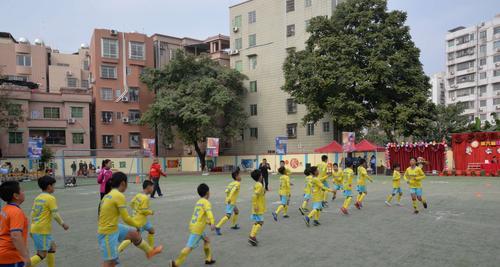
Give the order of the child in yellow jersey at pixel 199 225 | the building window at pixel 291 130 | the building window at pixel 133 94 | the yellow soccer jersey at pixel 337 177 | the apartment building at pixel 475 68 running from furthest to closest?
the apartment building at pixel 475 68
the building window at pixel 133 94
the building window at pixel 291 130
the yellow soccer jersey at pixel 337 177
the child in yellow jersey at pixel 199 225

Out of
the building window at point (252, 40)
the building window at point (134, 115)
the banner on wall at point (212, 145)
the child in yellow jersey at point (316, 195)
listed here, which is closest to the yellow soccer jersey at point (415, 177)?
the child in yellow jersey at point (316, 195)

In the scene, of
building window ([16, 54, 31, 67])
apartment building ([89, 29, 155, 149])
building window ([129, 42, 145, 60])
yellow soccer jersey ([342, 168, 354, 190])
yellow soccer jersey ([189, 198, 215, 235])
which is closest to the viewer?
yellow soccer jersey ([189, 198, 215, 235])

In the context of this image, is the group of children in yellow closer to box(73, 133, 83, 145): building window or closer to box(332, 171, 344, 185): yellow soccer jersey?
box(332, 171, 344, 185): yellow soccer jersey

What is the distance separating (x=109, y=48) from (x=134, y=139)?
1155 cm

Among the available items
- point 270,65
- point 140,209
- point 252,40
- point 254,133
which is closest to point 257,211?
point 140,209

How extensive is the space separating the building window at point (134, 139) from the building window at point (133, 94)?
173 inches

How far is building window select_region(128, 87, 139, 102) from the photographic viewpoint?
175 feet

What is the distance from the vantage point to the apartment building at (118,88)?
168 ft

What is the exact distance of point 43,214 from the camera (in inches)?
271

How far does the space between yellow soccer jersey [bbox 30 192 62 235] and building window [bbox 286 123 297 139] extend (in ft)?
138

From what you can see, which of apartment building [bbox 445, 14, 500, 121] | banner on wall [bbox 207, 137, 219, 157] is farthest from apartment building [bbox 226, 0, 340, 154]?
apartment building [bbox 445, 14, 500, 121]

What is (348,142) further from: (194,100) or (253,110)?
(253,110)

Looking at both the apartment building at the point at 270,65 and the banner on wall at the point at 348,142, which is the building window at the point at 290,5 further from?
the banner on wall at the point at 348,142

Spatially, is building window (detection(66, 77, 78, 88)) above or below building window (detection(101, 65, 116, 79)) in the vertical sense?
below
